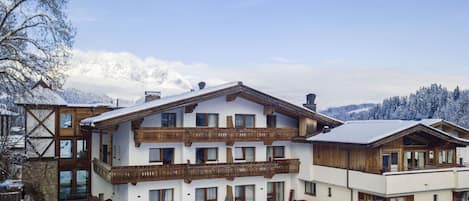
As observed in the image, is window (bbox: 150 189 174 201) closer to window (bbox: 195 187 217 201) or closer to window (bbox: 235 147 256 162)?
window (bbox: 195 187 217 201)

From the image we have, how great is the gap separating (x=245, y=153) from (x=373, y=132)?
23.4 ft

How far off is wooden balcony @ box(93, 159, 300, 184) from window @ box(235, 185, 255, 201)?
1110mm

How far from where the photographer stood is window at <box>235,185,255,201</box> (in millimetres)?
25125

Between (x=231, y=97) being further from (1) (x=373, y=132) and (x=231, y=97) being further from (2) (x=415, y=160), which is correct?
(2) (x=415, y=160)

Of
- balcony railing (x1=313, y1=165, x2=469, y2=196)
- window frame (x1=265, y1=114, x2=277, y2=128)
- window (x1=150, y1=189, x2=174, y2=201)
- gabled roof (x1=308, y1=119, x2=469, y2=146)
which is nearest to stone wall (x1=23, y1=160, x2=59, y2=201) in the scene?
window (x1=150, y1=189, x2=174, y2=201)

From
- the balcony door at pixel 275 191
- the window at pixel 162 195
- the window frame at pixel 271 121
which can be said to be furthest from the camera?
the window frame at pixel 271 121

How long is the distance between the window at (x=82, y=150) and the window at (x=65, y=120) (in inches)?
48.6

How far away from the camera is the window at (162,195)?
75.3 feet

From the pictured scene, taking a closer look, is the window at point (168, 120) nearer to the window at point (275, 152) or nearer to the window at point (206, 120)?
the window at point (206, 120)

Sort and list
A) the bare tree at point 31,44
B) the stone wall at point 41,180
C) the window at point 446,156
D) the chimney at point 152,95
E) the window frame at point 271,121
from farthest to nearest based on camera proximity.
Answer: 1. the chimney at point 152,95
2. the window frame at point 271,121
3. the stone wall at point 41,180
4. the window at point 446,156
5. the bare tree at point 31,44

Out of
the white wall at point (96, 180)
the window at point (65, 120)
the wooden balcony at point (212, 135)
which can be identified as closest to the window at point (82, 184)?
the white wall at point (96, 180)

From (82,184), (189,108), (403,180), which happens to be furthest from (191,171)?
(403,180)

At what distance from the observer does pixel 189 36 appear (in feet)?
106

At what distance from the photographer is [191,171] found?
75.6 ft
